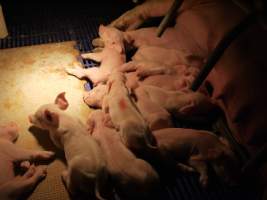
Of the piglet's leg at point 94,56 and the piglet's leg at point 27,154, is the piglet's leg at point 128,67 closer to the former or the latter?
the piglet's leg at point 94,56

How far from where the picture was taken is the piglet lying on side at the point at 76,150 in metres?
1.89

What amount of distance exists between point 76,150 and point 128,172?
0.37m

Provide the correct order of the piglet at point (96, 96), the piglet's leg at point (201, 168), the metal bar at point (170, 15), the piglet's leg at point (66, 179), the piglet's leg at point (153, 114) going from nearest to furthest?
→ 1. the piglet's leg at point (66, 179)
2. the piglet's leg at point (201, 168)
3. the piglet's leg at point (153, 114)
4. the piglet at point (96, 96)
5. the metal bar at point (170, 15)

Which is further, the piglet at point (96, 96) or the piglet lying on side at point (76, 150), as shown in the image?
the piglet at point (96, 96)

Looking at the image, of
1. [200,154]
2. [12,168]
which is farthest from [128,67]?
[12,168]

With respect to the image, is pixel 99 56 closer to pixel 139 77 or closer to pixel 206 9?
pixel 139 77

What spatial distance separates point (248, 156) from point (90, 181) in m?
1.26

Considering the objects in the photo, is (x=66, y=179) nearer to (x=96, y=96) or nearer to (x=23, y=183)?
(x=23, y=183)

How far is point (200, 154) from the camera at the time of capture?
7.31ft

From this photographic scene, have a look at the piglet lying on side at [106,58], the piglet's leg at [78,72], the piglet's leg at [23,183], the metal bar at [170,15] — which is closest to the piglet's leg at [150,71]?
the piglet lying on side at [106,58]

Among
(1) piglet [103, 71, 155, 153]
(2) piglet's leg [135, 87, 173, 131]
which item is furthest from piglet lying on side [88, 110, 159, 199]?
(2) piglet's leg [135, 87, 173, 131]

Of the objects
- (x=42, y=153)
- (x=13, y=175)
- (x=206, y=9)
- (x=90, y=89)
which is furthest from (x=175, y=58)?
(x=13, y=175)

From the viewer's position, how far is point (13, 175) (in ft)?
6.69

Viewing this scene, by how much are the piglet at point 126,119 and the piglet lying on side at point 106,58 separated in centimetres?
32
